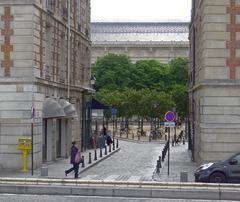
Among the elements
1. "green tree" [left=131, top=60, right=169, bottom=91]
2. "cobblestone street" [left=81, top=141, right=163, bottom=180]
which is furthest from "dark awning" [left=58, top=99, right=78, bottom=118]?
"green tree" [left=131, top=60, right=169, bottom=91]

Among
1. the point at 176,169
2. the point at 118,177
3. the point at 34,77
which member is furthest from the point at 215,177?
the point at 34,77

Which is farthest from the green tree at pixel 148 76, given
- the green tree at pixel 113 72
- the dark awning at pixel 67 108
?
the dark awning at pixel 67 108

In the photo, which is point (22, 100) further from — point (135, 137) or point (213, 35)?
point (135, 137)

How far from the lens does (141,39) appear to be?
5640 inches

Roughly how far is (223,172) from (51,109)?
10.7 metres

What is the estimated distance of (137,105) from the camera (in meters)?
69.4

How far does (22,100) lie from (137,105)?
42.2 m

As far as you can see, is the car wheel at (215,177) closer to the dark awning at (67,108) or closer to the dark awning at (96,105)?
the dark awning at (67,108)

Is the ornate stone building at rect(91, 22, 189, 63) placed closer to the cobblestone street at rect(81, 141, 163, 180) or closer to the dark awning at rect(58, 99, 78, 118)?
the cobblestone street at rect(81, 141, 163, 180)

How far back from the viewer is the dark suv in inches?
888

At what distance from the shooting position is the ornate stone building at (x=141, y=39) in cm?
13238

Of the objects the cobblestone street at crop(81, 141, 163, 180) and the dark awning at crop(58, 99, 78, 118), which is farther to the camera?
the dark awning at crop(58, 99, 78, 118)

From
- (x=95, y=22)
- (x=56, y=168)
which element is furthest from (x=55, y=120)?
(x=95, y=22)

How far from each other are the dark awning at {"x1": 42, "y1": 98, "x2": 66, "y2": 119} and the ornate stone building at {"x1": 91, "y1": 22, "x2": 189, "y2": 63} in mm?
96130
